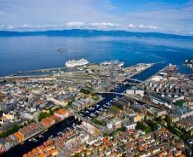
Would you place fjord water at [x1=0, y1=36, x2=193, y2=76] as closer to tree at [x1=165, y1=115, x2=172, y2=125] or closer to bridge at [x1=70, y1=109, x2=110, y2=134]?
bridge at [x1=70, y1=109, x2=110, y2=134]

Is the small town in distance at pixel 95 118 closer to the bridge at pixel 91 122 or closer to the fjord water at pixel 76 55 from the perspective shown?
the bridge at pixel 91 122

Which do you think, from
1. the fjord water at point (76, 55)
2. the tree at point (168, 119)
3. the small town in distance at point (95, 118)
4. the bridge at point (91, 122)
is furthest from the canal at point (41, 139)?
the fjord water at point (76, 55)

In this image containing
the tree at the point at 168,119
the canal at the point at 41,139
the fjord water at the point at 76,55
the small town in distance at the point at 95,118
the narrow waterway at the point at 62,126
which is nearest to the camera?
the small town in distance at the point at 95,118

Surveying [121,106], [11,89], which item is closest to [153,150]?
[121,106]

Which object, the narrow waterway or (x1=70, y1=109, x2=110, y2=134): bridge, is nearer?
the narrow waterway

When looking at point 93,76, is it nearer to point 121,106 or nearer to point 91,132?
point 121,106

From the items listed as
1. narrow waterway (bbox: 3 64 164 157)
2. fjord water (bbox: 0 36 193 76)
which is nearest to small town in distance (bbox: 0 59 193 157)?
narrow waterway (bbox: 3 64 164 157)

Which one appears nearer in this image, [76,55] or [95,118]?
[95,118]

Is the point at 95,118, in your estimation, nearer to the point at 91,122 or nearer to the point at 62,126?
the point at 91,122

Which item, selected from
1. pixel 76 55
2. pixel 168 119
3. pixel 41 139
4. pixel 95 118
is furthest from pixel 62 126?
pixel 76 55
